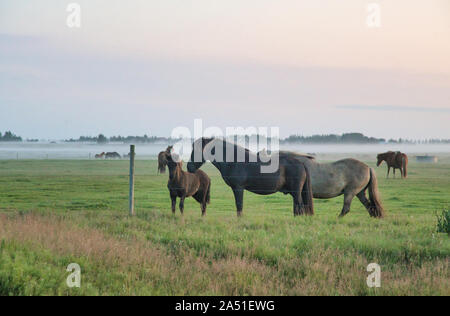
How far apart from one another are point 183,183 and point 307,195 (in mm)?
4054

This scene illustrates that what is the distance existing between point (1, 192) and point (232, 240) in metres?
20.0

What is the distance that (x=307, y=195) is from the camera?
12852mm

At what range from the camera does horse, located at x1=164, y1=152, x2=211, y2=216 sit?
489 inches

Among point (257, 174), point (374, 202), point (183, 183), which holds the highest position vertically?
point (257, 174)

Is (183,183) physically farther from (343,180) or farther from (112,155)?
(112,155)

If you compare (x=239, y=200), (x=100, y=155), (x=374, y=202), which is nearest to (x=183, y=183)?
(x=239, y=200)

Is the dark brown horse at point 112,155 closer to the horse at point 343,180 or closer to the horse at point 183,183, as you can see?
the horse at point 183,183

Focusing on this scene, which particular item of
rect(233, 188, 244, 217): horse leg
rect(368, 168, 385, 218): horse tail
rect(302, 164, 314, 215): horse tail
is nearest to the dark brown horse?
rect(233, 188, 244, 217): horse leg

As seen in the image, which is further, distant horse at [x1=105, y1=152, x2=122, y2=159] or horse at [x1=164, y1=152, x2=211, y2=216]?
distant horse at [x1=105, y1=152, x2=122, y2=159]

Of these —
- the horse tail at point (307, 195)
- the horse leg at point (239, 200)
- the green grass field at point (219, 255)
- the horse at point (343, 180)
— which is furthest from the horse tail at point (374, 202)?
the horse leg at point (239, 200)

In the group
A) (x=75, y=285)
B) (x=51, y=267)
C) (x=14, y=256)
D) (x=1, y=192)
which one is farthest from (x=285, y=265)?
(x=1, y=192)

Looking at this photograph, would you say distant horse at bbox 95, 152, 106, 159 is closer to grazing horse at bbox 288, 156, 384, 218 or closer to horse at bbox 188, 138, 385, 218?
horse at bbox 188, 138, 385, 218
